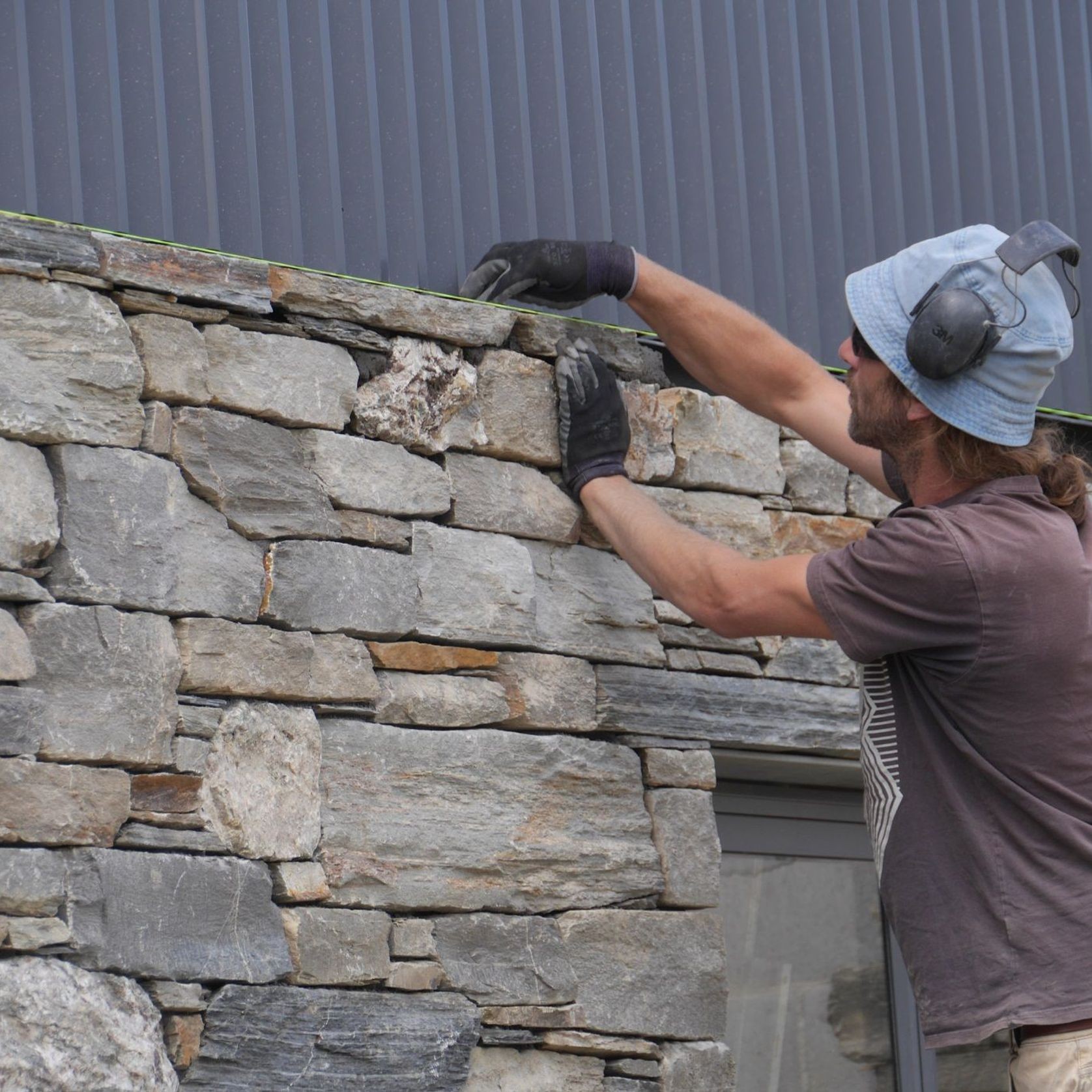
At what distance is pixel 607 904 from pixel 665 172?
1661mm

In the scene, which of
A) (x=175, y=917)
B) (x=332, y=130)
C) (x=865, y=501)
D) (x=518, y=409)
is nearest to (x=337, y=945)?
(x=175, y=917)

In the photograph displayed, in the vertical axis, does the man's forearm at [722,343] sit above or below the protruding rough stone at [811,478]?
above

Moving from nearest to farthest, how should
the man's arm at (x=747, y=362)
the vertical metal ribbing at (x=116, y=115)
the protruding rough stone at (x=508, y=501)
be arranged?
the vertical metal ribbing at (x=116, y=115) → the protruding rough stone at (x=508, y=501) → the man's arm at (x=747, y=362)

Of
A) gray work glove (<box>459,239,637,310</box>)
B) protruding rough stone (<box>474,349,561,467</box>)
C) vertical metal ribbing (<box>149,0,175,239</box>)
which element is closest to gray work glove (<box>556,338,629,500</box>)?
protruding rough stone (<box>474,349,561,467</box>)

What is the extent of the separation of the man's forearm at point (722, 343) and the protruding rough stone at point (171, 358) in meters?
0.97

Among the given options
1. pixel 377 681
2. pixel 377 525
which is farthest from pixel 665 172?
pixel 377 681

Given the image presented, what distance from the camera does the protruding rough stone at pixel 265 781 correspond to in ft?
9.45

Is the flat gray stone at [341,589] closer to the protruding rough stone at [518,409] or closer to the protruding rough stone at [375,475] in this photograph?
the protruding rough stone at [375,475]

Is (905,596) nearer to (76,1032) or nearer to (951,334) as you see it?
(951,334)

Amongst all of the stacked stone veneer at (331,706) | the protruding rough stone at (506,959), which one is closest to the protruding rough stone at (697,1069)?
the stacked stone veneer at (331,706)

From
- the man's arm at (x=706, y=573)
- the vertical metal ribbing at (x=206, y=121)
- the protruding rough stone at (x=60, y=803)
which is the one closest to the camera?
the protruding rough stone at (x=60, y=803)

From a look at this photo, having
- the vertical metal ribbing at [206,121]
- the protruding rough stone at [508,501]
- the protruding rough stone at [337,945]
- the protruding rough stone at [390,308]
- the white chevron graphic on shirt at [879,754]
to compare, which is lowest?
the protruding rough stone at [337,945]

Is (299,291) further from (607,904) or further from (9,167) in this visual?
(607,904)

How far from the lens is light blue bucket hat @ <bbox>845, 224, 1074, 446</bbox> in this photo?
2.98 meters
